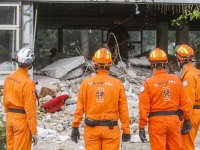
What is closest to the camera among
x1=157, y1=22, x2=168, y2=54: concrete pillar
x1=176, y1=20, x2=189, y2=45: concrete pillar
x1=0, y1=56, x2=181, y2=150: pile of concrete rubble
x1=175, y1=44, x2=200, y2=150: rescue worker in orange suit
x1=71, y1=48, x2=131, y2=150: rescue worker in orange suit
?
x1=71, y1=48, x2=131, y2=150: rescue worker in orange suit

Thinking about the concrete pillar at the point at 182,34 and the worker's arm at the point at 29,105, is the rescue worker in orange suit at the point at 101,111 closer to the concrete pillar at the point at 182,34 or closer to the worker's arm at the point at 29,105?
the worker's arm at the point at 29,105

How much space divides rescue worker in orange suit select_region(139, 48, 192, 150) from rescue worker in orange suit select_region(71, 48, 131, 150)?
0.42 meters

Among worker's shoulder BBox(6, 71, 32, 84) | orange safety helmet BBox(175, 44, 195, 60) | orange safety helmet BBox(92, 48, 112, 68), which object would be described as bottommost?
worker's shoulder BBox(6, 71, 32, 84)

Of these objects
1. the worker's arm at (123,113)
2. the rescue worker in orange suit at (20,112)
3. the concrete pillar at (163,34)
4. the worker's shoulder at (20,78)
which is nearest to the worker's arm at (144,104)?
the worker's arm at (123,113)

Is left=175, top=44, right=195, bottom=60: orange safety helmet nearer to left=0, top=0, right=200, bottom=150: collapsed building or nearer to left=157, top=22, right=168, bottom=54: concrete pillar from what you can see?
left=0, top=0, right=200, bottom=150: collapsed building

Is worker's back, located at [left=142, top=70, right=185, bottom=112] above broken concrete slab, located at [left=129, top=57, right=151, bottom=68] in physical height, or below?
below

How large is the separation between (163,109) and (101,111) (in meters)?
0.92

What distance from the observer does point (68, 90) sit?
382 inches

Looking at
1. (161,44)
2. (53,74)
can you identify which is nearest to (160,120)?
(53,74)

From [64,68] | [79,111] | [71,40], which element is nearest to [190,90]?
[79,111]

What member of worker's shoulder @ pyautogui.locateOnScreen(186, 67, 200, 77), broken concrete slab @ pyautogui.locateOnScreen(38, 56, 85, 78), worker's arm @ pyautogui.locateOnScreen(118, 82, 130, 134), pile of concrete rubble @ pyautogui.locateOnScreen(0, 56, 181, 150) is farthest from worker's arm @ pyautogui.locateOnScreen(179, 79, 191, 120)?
broken concrete slab @ pyautogui.locateOnScreen(38, 56, 85, 78)

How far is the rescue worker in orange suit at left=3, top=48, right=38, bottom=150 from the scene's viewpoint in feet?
12.9

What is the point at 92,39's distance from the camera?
59.2 ft

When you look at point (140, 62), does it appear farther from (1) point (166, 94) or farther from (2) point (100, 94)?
(2) point (100, 94)
